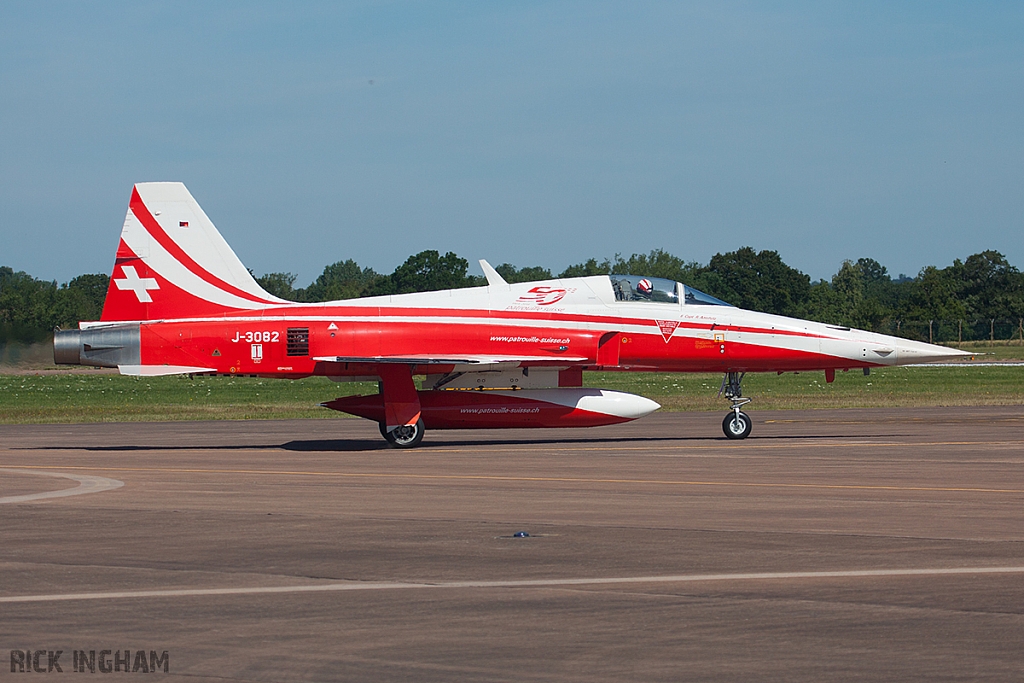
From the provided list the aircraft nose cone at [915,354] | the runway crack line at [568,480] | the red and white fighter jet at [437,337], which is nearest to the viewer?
the runway crack line at [568,480]

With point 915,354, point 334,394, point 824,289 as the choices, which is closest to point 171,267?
point 915,354

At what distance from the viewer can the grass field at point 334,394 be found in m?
34.8

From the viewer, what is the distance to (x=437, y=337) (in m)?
22.3

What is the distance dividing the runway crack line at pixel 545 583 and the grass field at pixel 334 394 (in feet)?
80.8

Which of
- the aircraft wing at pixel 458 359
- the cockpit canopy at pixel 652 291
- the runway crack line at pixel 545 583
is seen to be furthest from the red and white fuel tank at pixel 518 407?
the runway crack line at pixel 545 583

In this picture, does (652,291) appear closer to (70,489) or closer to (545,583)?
(70,489)

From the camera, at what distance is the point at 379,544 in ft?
33.5

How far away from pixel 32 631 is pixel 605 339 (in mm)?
16263

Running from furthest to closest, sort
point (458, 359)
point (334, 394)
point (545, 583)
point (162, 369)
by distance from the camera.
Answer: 1. point (334, 394)
2. point (162, 369)
3. point (458, 359)
4. point (545, 583)

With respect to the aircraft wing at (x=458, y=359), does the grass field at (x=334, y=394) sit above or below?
below

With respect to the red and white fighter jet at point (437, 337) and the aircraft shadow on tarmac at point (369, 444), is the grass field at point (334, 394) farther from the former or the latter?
the red and white fighter jet at point (437, 337)

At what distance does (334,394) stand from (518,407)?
2555cm

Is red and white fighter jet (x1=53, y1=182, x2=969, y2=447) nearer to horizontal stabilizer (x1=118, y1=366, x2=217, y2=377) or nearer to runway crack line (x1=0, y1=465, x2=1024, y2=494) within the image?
horizontal stabilizer (x1=118, y1=366, x2=217, y2=377)

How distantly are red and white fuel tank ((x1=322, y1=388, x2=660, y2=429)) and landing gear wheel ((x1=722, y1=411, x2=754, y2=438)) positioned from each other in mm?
1753
